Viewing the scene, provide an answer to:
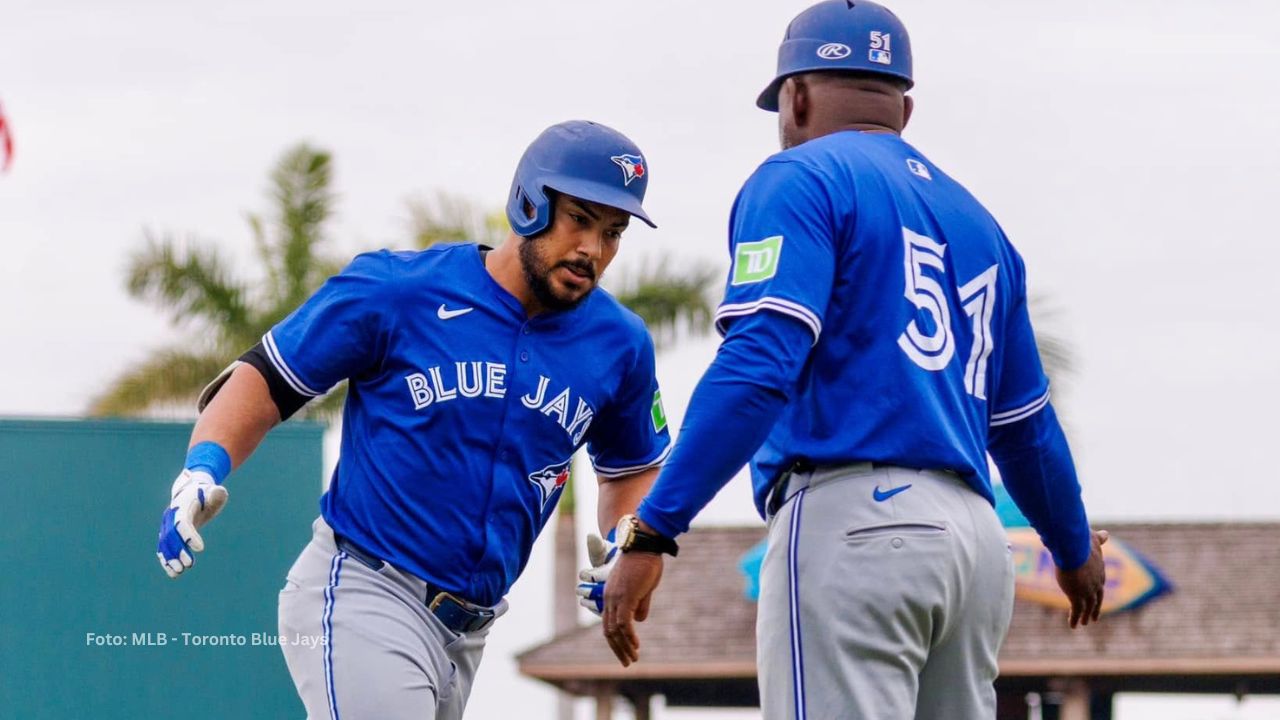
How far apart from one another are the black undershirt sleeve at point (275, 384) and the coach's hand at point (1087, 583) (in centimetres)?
212

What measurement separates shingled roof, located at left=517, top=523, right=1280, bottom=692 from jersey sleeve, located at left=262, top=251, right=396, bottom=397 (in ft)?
59.2

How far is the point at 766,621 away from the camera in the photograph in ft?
14.9

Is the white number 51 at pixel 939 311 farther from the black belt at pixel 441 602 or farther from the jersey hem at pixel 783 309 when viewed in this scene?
the black belt at pixel 441 602

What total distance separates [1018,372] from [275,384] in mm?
1974

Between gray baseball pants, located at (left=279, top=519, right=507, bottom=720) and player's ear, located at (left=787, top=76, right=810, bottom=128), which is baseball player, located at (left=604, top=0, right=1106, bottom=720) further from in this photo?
gray baseball pants, located at (left=279, top=519, right=507, bottom=720)

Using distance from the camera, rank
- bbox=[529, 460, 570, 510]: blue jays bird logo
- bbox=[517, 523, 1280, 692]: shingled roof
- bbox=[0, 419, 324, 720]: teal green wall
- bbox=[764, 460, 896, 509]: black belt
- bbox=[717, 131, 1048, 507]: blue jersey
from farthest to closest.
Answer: bbox=[517, 523, 1280, 692]: shingled roof < bbox=[0, 419, 324, 720]: teal green wall < bbox=[529, 460, 570, 510]: blue jays bird logo < bbox=[764, 460, 896, 509]: black belt < bbox=[717, 131, 1048, 507]: blue jersey

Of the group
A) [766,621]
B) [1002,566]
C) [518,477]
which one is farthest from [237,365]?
[1002,566]

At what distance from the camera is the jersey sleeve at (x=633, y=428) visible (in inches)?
228

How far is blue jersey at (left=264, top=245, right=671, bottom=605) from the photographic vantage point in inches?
209

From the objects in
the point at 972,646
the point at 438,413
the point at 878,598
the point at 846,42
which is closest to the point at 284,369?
the point at 438,413

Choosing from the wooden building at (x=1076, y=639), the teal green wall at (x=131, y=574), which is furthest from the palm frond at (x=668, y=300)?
the teal green wall at (x=131, y=574)

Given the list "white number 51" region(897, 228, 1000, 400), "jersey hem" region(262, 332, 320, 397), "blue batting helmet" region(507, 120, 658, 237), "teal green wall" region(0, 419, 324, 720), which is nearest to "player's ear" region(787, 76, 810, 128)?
"white number 51" region(897, 228, 1000, 400)

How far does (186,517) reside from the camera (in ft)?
16.6

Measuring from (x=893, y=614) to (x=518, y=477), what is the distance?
138 centimetres
